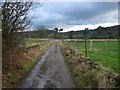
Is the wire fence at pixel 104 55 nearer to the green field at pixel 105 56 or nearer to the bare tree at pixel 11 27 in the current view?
the green field at pixel 105 56

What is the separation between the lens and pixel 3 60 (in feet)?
20.2

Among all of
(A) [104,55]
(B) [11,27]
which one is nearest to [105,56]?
(A) [104,55]

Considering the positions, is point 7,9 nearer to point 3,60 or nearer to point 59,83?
point 3,60

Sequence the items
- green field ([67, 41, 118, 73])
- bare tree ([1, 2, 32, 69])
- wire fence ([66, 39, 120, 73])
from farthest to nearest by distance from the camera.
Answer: wire fence ([66, 39, 120, 73]) → green field ([67, 41, 118, 73]) → bare tree ([1, 2, 32, 69])

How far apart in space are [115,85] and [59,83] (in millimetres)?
2432

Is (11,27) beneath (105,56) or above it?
above

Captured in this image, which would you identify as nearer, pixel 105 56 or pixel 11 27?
pixel 11 27

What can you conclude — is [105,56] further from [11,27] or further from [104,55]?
[11,27]

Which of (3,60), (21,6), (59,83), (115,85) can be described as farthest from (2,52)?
(115,85)

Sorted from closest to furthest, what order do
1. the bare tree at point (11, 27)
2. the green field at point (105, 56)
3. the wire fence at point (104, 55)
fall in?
the bare tree at point (11, 27) → the green field at point (105, 56) → the wire fence at point (104, 55)

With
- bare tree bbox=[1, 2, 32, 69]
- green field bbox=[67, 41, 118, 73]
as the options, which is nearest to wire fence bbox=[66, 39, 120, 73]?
green field bbox=[67, 41, 118, 73]

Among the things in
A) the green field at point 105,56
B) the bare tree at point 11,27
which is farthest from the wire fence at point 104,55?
the bare tree at point 11,27

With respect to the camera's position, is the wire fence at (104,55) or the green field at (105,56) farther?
the wire fence at (104,55)

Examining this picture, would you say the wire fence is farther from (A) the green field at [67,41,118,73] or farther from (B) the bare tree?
(B) the bare tree
